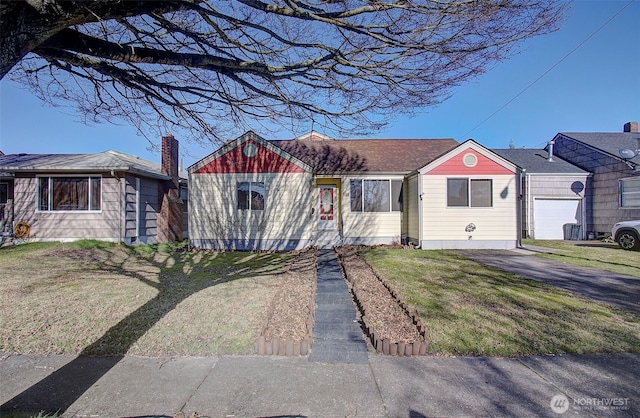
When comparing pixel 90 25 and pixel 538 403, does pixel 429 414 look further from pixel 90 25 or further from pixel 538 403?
pixel 90 25

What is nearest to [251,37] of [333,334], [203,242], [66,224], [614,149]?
[333,334]

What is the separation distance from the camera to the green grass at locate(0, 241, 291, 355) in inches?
168

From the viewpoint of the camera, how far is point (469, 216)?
12.5m

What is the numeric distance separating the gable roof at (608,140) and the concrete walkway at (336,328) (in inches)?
675

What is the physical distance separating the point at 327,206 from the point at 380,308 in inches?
357

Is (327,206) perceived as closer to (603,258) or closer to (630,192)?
(603,258)

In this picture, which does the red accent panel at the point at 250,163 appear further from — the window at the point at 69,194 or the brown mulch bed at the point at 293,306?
the brown mulch bed at the point at 293,306

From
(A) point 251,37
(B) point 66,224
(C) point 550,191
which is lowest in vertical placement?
(B) point 66,224

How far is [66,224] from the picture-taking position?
42.3ft

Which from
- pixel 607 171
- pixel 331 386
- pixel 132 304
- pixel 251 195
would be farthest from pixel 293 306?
pixel 607 171

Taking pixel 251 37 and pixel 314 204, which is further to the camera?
pixel 314 204

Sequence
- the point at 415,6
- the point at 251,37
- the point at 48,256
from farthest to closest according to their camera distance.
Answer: the point at 48,256 → the point at 251,37 → the point at 415,6

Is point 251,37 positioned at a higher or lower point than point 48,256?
higher

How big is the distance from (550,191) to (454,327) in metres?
16.2
